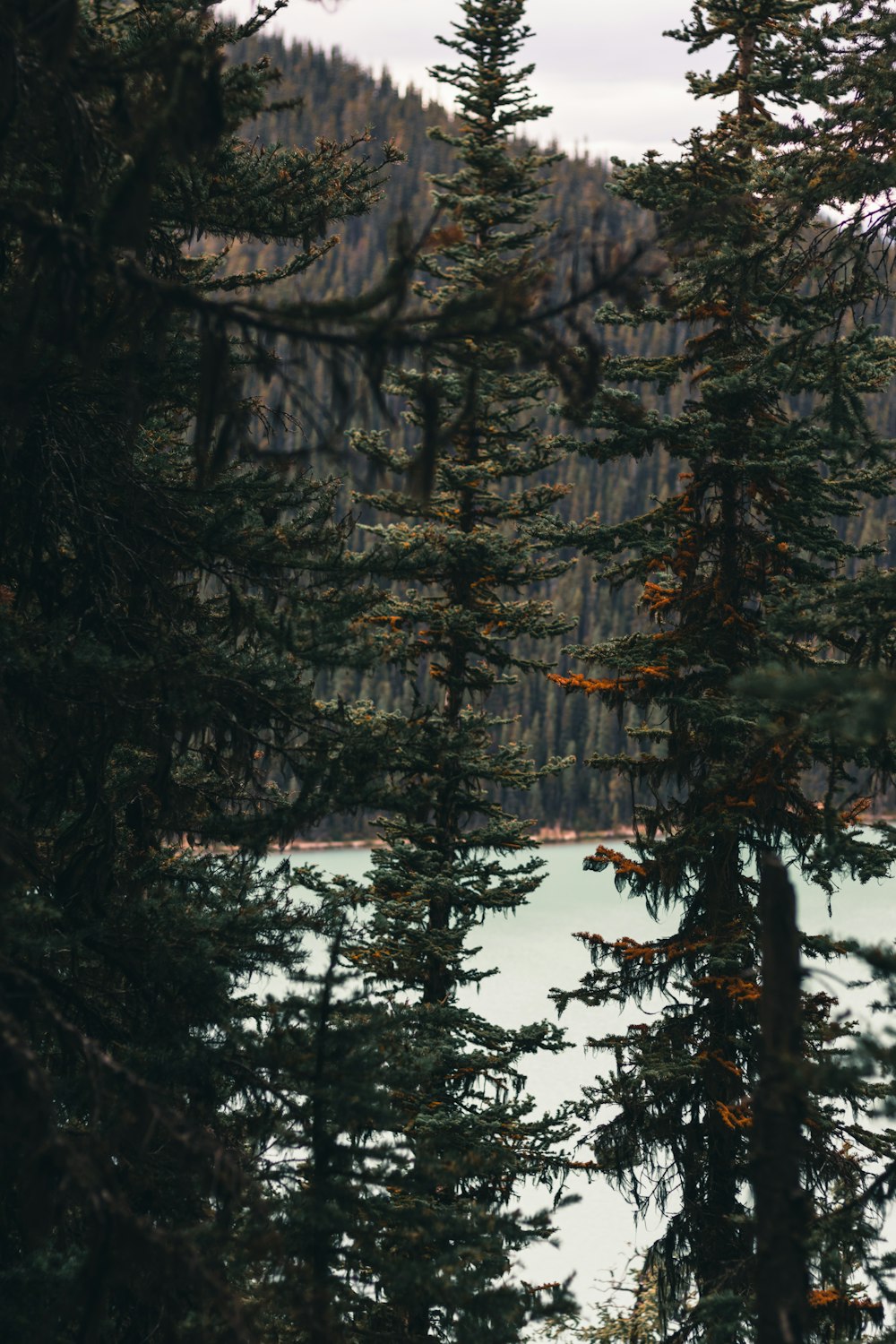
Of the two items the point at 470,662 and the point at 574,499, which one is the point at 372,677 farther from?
the point at 574,499

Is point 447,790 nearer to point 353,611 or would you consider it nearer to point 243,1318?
point 353,611

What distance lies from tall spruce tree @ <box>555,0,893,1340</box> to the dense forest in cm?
5

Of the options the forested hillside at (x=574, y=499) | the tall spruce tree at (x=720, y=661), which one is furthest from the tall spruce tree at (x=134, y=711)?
the tall spruce tree at (x=720, y=661)

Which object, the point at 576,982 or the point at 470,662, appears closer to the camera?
the point at 470,662

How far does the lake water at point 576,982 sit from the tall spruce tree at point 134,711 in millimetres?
2034

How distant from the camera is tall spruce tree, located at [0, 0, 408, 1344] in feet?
14.9

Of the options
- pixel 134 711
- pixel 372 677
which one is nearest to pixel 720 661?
pixel 372 677

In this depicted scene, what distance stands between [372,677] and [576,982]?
126 ft

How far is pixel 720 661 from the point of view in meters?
11.9

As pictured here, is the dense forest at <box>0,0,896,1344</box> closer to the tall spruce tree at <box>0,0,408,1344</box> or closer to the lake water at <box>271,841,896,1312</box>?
the tall spruce tree at <box>0,0,408,1344</box>

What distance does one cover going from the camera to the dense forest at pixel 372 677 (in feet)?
15.6

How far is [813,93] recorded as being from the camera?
8945 mm

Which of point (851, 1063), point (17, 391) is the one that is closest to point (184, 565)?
point (17, 391)

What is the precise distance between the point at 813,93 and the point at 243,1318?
8.30 metres
